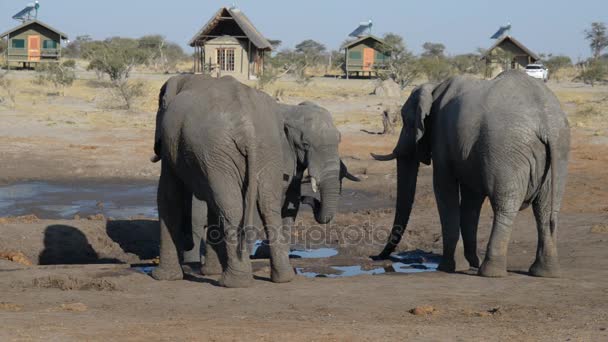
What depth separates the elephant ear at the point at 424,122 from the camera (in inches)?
384

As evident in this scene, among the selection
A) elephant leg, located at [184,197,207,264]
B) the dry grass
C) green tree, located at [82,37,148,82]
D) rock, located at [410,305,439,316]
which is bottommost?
rock, located at [410,305,439,316]

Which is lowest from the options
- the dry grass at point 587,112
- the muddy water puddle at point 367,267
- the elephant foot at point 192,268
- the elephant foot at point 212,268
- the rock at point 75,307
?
the muddy water puddle at point 367,267

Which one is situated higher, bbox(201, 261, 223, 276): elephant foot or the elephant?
the elephant

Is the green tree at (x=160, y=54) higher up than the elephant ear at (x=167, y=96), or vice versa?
the green tree at (x=160, y=54)

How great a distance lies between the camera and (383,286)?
8414mm

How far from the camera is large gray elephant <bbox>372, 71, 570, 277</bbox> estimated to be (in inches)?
333

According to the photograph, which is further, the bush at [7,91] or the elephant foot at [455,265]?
the bush at [7,91]

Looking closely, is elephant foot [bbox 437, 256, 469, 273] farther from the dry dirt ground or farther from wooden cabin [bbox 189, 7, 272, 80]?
wooden cabin [bbox 189, 7, 272, 80]

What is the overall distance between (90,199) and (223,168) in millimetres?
8055

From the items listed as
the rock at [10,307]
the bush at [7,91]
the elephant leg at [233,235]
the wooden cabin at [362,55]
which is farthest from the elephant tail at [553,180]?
the wooden cabin at [362,55]

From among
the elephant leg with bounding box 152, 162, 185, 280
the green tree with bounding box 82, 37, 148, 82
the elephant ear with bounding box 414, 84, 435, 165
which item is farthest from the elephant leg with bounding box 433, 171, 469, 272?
the green tree with bounding box 82, 37, 148, 82

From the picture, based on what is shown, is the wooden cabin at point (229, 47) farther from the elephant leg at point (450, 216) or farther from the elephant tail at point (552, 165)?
the elephant tail at point (552, 165)

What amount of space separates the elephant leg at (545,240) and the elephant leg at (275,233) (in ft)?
7.77

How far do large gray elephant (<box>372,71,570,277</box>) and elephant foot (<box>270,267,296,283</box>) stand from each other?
5.87ft
